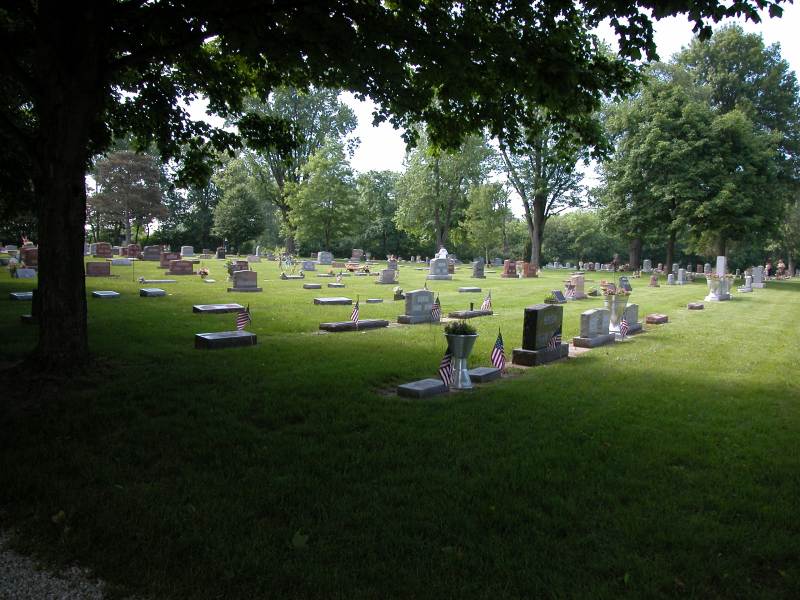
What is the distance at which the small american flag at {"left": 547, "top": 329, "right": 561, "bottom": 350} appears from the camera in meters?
11.1

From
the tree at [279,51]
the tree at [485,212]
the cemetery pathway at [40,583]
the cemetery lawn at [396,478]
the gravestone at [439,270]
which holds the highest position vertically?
the tree at [485,212]

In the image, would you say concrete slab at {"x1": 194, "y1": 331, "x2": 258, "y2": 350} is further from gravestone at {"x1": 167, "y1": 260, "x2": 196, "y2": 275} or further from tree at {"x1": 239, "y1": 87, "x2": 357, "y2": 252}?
tree at {"x1": 239, "y1": 87, "x2": 357, "y2": 252}

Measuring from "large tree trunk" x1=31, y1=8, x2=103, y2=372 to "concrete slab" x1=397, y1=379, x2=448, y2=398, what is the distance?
4.83m

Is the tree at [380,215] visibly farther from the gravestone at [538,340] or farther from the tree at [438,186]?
the gravestone at [538,340]

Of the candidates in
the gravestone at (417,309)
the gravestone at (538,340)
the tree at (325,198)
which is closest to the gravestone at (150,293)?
the gravestone at (417,309)

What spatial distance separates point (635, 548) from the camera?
3846 millimetres

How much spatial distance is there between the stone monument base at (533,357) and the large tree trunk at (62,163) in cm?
747

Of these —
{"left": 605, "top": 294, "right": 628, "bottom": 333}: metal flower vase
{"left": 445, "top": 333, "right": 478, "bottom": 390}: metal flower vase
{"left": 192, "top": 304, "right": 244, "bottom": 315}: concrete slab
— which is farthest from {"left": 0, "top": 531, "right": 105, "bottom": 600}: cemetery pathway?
{"left": 605, "top": 294, "right": 628, "bottom": 333}: metal flower vase

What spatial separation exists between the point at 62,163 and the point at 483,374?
6942mm

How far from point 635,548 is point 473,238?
60.0 m

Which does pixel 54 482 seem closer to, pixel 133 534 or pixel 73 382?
pixel 133 534

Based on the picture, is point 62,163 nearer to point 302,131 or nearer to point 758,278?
point 758,278

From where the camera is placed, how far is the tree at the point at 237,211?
194 feet

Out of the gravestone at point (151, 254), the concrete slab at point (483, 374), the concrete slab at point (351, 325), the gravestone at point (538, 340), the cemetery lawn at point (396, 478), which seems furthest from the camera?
the gravestone at point (151, 254)
